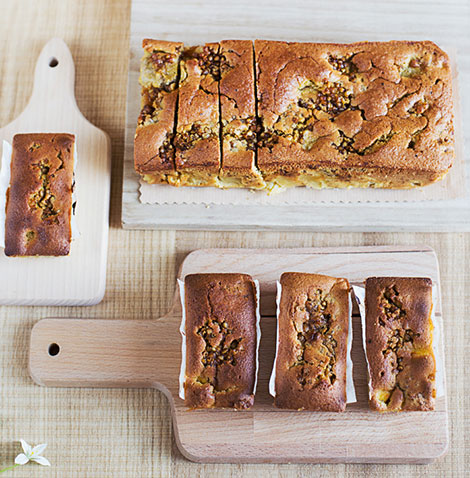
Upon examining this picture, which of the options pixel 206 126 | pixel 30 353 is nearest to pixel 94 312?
pixel 30 353

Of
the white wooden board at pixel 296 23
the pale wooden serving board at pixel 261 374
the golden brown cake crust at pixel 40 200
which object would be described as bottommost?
the pale wooden serving board at pixel 261 374

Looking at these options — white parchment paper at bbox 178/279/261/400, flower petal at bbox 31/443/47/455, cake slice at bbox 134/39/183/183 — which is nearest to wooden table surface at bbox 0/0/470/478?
flower petal at bbox 31/443/47/455

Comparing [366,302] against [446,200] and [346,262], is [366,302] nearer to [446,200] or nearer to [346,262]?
[346,262]

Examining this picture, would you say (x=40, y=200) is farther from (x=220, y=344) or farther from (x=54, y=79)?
(x=220, y=344)

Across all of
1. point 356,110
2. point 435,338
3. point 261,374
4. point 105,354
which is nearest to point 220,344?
point 261,374

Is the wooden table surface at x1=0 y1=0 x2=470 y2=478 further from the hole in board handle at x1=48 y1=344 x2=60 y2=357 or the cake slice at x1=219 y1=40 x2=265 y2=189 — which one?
the cake slice at x1=219 y1=40 x2=265 y2=189

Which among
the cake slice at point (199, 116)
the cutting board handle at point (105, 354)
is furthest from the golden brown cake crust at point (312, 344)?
the cake slice at point (199, 116)

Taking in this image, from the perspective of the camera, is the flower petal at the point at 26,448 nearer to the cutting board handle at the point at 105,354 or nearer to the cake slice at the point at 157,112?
the cutting board handle at the point at 105,354
